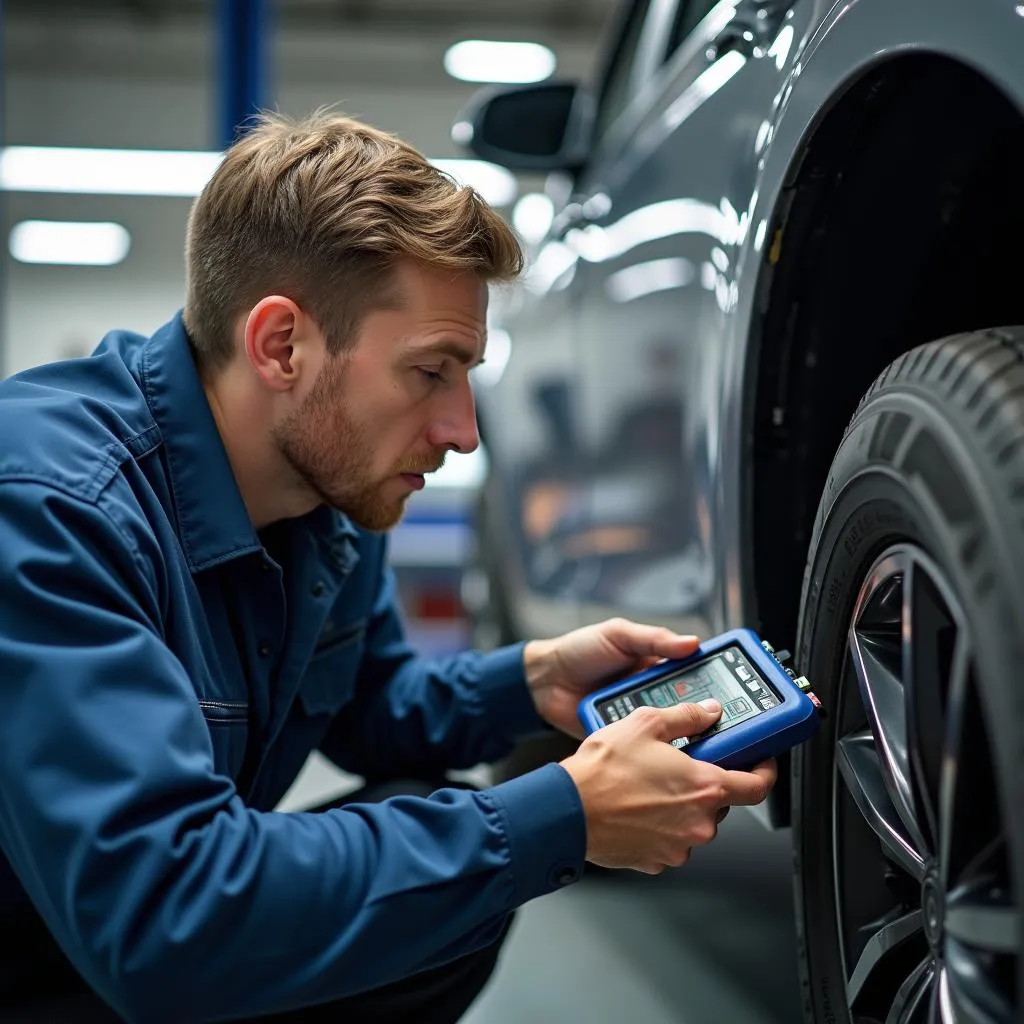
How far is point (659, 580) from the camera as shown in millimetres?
1390

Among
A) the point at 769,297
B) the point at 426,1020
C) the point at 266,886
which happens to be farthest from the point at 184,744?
the point at 769,297

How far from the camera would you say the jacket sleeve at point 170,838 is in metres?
0.82

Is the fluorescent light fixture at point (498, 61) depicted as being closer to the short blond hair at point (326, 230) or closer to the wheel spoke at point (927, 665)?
the short blond hair at point (326, 230)

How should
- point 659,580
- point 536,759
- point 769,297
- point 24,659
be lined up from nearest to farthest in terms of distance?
point 24,659
point 769,297
point 659,580
point 536,759

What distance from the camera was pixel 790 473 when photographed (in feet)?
3.66

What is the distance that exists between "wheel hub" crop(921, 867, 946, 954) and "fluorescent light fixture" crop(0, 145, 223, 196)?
29.5 ft

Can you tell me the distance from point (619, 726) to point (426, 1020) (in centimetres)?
44

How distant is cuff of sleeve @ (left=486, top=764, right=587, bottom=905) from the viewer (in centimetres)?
90

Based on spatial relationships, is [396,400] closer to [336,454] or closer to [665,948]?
[336,454]

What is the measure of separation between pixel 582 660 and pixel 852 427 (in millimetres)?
529

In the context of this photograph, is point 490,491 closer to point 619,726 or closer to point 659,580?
point 659,580

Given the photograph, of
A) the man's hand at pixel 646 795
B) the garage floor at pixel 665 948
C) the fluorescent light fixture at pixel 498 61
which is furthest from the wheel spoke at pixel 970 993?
the fluorescent light fixture at pixel 498 61

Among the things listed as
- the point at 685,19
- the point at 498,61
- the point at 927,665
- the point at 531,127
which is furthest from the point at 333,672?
the point at 498,61

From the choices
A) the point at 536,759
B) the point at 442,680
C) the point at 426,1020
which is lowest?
the point at 536,759
